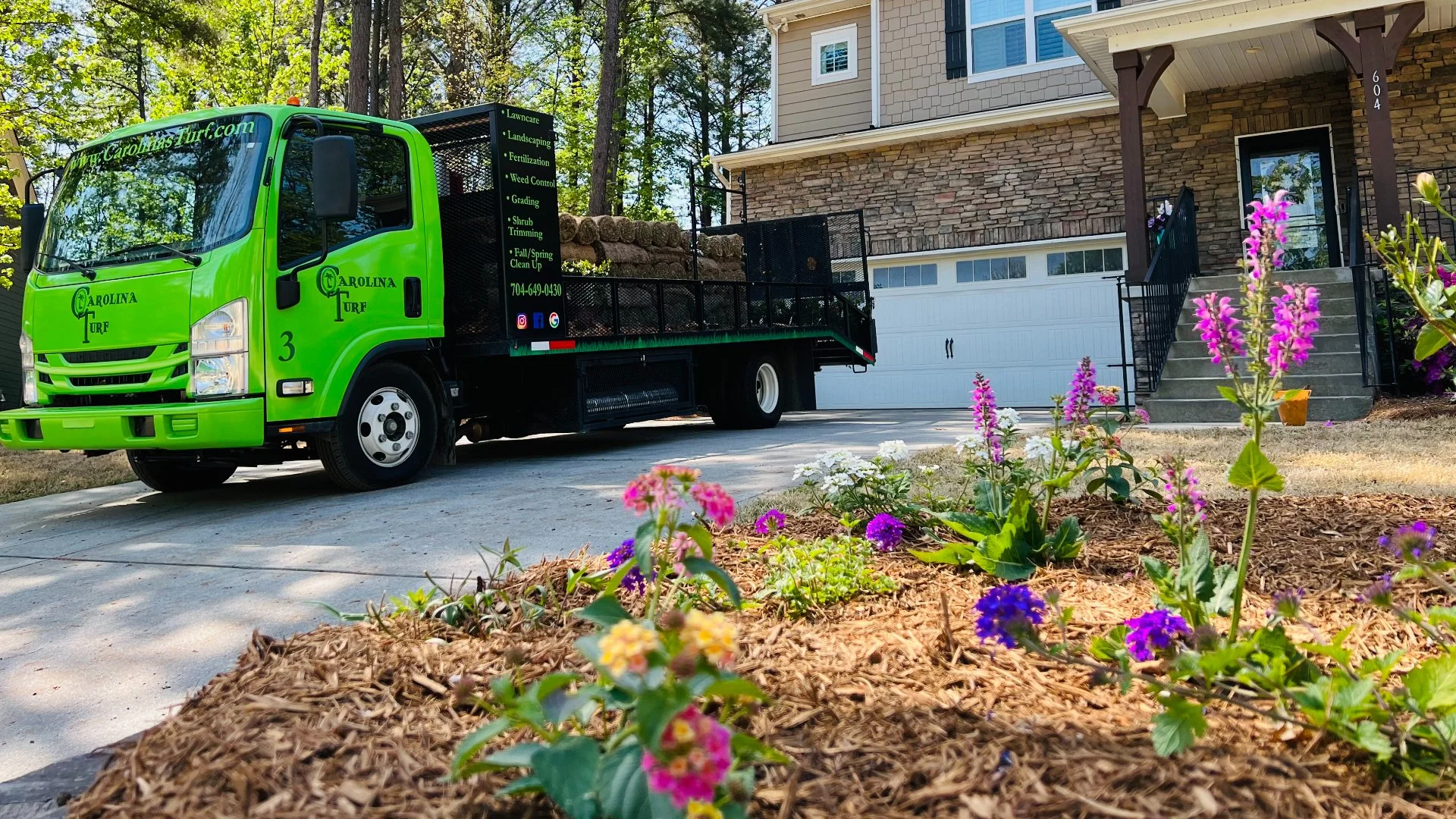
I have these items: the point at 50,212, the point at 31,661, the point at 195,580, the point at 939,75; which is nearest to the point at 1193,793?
the point at 31,661

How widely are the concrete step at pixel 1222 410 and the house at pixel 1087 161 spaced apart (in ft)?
0.07

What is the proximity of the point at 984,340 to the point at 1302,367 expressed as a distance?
584 centimetres

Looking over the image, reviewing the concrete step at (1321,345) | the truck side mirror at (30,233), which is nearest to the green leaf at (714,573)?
the truck side mirror at (30,233)

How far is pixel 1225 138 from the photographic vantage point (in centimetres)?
1298

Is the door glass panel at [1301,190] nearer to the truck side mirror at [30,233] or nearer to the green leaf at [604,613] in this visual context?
the truck side mirror at [30,233]

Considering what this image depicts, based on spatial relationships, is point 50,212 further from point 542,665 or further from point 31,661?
point 542,665

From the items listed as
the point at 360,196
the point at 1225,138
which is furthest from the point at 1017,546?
the point at 1225,138

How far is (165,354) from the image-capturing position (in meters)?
5.84

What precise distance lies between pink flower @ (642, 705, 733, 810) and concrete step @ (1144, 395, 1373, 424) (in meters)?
8.42

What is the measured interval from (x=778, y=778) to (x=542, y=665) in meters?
0.74

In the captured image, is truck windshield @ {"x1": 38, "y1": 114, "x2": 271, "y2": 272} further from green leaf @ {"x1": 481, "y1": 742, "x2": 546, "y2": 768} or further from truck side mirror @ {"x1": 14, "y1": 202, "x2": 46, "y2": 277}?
green leaf @ {"x1": 481, "y1": 742, "x2": 546, "y2": 768}

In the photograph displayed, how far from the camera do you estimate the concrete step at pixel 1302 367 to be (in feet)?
30.2

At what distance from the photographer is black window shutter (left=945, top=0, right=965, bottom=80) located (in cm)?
1553

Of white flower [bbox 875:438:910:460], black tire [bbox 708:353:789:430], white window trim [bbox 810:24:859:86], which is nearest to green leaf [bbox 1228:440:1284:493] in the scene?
white flower [bbox 875:438:910:460]
